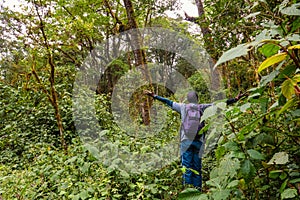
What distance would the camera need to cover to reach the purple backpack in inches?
158

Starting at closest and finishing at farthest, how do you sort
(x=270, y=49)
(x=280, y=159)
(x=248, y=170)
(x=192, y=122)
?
1. (x=270, y=49)
2. (x=280, y=159)
3. (x=248, y=170)
4. (x=192, y=122)

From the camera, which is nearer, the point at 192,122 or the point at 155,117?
the point at 192,122

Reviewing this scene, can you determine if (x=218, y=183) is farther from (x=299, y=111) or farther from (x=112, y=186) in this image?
(x=112, y=186)

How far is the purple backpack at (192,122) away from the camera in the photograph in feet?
13.1

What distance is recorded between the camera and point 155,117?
855 centimetres

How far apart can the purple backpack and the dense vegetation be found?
0.33 m

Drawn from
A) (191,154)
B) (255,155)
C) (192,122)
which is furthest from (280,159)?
(191,154)

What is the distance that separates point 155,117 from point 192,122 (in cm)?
457

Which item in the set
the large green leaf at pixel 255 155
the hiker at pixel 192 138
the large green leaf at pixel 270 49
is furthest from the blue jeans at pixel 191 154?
the large green leaf at pixel 270 49

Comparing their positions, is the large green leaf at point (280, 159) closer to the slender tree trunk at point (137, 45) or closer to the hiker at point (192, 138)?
the hiker at point (192, 138)

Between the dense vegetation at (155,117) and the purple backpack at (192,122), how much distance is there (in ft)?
1.09

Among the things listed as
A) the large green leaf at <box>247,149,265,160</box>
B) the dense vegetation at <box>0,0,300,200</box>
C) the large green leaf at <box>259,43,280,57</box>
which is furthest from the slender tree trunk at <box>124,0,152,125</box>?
the large green leaf at <box>259,43,280,57</box>

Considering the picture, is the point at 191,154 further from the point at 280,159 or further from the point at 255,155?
the point at 280,159

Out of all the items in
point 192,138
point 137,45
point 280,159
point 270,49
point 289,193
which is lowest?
point 192,138
